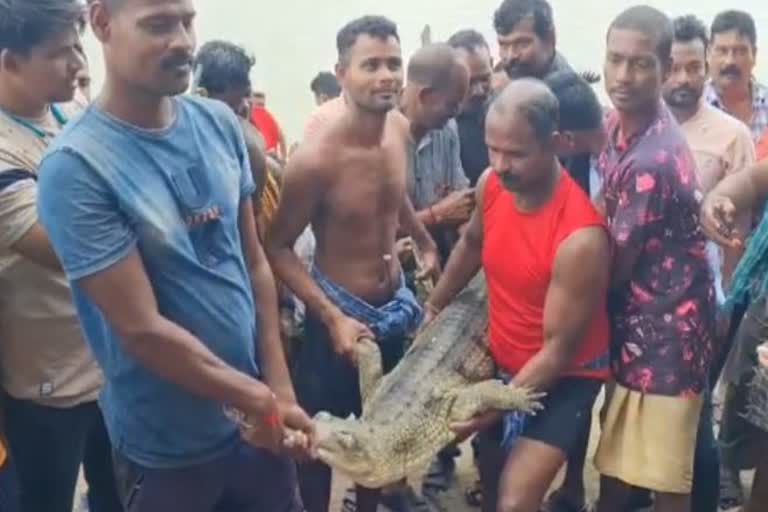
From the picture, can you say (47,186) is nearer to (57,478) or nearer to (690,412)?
(57,478)

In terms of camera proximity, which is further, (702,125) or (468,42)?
(468,42)

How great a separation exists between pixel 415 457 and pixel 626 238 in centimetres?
93

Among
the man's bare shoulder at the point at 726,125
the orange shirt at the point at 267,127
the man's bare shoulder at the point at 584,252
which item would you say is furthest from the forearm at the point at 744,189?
the orange shirt at the point at 267,127

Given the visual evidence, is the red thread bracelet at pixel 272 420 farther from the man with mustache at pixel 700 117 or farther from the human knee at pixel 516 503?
the man with mustache at pixel 700 117

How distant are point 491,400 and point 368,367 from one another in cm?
45

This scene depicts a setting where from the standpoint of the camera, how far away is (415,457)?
3086mm

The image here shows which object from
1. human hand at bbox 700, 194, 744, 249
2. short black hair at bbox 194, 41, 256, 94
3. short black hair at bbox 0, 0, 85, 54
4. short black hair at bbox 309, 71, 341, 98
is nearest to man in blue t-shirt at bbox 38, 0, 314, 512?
short black hair at bbox 0, 0, 85, 54

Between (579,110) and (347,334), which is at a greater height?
(579,110)

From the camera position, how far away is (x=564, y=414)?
322cm

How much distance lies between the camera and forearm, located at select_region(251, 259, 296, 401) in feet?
8.84

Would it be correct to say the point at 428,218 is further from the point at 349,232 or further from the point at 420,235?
the point at 349,232

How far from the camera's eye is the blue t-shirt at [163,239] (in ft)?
7.22

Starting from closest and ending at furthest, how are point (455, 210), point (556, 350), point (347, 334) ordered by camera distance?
point (556, 350) → point (347, 334) → point (455, 210)

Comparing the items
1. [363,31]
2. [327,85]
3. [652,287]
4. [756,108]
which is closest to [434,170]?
[363,31]
